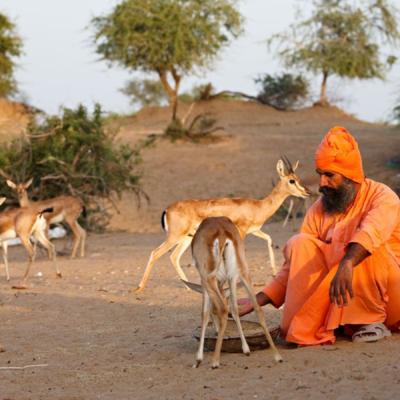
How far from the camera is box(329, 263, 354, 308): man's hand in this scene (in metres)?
4.59

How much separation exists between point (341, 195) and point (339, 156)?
0.28 m

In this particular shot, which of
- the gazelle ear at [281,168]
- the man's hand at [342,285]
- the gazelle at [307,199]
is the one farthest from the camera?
the gazelle at [307,199]

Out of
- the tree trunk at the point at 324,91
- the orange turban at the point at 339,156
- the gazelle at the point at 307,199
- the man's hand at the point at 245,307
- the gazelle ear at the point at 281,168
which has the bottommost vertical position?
the gazelle at the point at 307,199

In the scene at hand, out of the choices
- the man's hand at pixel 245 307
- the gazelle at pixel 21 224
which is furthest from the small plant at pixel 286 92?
the man's hand at pixel 245 307

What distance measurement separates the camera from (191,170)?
2333cm

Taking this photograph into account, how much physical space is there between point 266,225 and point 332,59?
19369 mm

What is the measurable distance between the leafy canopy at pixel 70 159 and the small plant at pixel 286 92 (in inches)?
772

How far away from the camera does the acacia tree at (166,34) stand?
3222cm

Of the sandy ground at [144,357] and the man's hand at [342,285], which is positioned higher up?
the man's hand at [342,285]

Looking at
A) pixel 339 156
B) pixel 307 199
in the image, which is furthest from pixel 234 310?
pixel 307 199

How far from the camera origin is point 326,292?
196 inches

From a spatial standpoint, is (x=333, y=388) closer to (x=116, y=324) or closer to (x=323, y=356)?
(x=323, y=356)

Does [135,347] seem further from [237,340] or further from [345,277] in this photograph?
[345,277]

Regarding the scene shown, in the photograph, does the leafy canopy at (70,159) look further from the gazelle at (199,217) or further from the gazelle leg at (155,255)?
the gazelle leg at (155,255)
